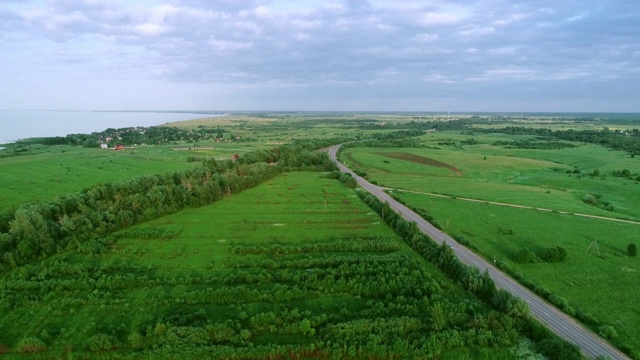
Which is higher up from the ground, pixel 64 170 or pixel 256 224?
pixel 64 170

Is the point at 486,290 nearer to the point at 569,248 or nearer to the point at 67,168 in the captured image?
the point at 569,248

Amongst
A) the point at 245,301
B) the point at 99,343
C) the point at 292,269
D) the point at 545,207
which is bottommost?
the point at 99,343

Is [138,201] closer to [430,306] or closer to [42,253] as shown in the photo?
[42,253]

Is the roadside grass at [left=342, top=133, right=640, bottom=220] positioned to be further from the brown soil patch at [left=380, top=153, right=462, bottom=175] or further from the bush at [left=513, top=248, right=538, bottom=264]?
the bush at [left=513, top=248, right=538, bottom=264]

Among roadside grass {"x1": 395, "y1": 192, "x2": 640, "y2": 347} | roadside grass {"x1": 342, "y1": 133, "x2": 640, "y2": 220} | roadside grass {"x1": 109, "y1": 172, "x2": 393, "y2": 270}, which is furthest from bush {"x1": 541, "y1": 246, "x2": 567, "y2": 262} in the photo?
roadside grass {"x1": 342, "y1": 133, "x2": 640, "y2": 220}

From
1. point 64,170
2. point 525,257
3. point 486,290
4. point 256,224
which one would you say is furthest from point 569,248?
point 64,170

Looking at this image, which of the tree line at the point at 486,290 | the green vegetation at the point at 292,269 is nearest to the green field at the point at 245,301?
the green vegetation at the point at 292,269

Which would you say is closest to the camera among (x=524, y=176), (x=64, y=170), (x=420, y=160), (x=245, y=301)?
(x=245, y=301)
